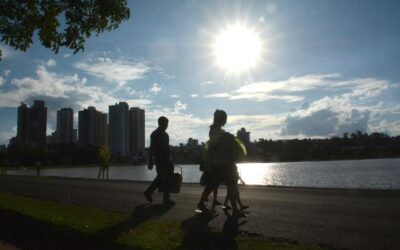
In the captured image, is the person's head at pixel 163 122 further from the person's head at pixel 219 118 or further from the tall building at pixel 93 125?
the tall building at pixel 93 125

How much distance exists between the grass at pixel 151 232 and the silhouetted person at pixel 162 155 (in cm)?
201

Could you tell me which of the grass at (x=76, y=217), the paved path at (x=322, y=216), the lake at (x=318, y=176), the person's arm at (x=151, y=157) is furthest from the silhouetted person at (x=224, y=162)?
the lake at (x=318, y=176)

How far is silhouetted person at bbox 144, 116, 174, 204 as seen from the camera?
34.5 ft

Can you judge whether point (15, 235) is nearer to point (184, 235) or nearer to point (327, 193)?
point (184, 235)

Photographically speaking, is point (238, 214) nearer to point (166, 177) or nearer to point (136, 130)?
point (166, 177)

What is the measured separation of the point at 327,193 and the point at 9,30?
842 cm

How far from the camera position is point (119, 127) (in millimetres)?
175625

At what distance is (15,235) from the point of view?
819 centimetres

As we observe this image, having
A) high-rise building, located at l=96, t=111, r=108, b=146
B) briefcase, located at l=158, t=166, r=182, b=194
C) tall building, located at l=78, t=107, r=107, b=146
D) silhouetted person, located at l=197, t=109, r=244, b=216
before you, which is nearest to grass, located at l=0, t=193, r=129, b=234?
silhouetted person, located at l=197, t=109, r=244, b=216

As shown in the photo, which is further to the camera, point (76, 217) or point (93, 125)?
point (93, 125)

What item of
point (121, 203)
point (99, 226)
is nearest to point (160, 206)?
point (121, 203)

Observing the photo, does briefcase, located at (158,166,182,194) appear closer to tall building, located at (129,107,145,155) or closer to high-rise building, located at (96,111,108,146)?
tall building, located at (129,107,145,155)

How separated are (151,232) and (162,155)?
14.0ft

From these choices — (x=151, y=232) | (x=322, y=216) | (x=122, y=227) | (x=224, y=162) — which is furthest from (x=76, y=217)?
(x=322, y=216)
